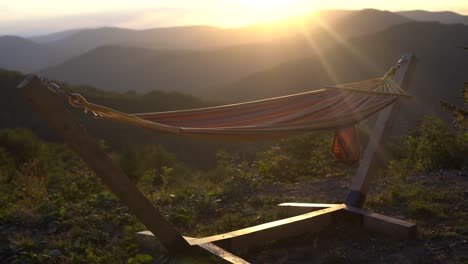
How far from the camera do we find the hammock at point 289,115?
109 inches

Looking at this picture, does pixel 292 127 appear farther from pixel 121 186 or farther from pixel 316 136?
pixel 316 136

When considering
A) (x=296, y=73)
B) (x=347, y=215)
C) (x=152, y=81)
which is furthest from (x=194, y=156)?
(x=152, y=81)

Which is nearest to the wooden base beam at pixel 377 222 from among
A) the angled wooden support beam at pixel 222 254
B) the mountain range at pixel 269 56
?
the angled wooden support beam at pixel 222 254

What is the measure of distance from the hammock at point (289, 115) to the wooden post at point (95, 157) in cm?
35

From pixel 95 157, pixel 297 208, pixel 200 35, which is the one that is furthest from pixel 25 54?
pixel 95 157

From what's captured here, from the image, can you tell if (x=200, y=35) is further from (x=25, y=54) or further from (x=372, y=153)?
(x=372, y=153)

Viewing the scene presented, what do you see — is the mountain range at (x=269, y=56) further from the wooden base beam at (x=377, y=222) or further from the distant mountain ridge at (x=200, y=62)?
the wooden base beam at (x=377, y=222)

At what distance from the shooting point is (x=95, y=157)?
2.38 m

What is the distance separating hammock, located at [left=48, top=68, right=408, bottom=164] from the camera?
9.05 ft

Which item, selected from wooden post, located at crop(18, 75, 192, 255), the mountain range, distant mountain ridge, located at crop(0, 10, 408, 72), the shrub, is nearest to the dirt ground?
wooden post, located at crop(18, 75, 192, 255)

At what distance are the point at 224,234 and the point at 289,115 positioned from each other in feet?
2.82

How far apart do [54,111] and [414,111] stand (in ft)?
109

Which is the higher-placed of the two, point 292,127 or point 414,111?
point 292,127

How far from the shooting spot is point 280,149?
22.7 feet
